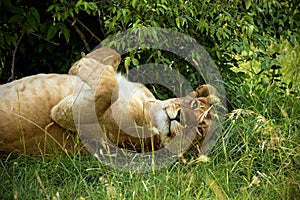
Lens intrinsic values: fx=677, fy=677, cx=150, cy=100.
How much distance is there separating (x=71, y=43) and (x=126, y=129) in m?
1.32

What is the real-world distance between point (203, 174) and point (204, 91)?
73 centimetres

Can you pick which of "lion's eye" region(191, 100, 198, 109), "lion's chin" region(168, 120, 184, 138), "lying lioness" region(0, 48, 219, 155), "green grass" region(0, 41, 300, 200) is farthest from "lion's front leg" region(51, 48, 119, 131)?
"lion's eye" region(191, 100, 198, 109)

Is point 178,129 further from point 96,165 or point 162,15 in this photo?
point 162,15

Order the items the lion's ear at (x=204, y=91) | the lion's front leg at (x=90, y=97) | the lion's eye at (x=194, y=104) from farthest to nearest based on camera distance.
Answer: the lion's ear at (x=204, y=91) → the lion's eye at (x=194, y=104) → the lion's front leg at (x=90, y=97)

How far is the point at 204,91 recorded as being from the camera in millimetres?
4078

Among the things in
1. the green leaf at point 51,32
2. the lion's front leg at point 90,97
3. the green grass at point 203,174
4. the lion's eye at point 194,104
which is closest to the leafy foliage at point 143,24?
the green leaf at point 51,32

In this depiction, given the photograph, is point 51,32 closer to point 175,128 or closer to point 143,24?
point 143,24

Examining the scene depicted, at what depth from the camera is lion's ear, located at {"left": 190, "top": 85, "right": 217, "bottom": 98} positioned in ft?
13.3

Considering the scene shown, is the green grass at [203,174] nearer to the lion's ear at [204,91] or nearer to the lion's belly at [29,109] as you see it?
the lion's belly at [29,109]

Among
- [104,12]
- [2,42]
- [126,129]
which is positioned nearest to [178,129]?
[126,129]

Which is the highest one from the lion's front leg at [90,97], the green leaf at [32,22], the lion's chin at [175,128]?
the green leaf at [32,22]

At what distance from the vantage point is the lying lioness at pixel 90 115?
369cm

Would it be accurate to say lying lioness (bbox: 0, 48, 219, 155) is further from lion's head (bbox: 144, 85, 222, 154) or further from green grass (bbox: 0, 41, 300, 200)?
green grass (bbox: 0, 41, 300, 200)

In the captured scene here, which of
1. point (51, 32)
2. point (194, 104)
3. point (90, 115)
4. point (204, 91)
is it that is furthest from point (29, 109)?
point (204, 91)
